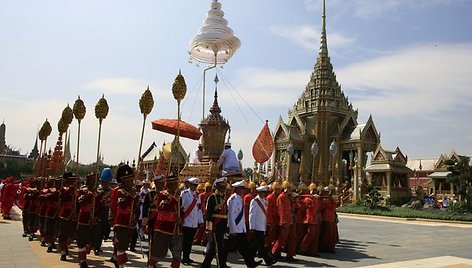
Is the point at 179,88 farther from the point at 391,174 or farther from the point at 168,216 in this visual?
the point at 391,174

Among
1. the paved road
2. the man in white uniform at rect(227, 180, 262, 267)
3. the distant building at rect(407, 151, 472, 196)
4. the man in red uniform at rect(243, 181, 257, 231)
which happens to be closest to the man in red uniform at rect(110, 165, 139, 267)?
the paved road

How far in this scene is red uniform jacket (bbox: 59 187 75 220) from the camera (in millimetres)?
9594

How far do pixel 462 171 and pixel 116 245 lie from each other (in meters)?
27.0

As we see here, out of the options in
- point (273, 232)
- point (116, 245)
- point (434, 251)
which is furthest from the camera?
point (434, 251)

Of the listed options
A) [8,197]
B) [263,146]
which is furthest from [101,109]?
[263,146]

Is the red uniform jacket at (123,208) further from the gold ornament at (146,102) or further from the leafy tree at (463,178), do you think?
the leafy tree at (463,178)

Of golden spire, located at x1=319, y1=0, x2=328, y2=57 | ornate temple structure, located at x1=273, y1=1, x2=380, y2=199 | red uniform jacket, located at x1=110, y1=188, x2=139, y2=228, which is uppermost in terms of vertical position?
golden spire, located at x1=319, y1=0, x2=328, y2=57

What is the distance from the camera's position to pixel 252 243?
28.1ft

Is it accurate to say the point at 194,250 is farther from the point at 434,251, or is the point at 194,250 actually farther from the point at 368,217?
the point at 368,217

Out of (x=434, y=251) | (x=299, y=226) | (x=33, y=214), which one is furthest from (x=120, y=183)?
(x=434, y=251)

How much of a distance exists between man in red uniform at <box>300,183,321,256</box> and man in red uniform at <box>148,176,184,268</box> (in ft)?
13.9

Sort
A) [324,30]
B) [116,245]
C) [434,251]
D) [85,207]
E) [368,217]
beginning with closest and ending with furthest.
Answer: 1. [116,245]
2. [85,207]
3. [434,251]
4. [368,217]
5. [324,30]

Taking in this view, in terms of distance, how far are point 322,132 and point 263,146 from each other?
27.9m

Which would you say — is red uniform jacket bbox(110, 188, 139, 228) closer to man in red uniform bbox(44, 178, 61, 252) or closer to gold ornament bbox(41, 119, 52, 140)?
man in red uniform bbox(44, 178, 61, 252)
